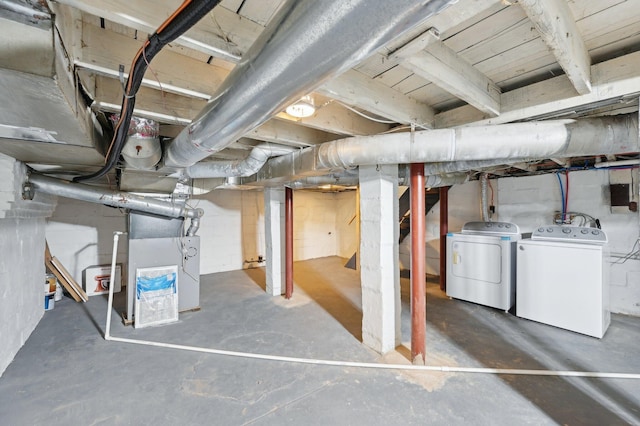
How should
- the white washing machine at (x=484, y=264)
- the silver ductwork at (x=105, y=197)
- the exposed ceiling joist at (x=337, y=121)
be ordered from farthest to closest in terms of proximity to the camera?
the white washing machine at (x=484, y=264) < the silver ductwork at (x=105, y=197) < the exposed ceiling joist at (x=337, y=121)

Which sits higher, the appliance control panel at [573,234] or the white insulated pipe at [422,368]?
the appliance control panel at [573,234]

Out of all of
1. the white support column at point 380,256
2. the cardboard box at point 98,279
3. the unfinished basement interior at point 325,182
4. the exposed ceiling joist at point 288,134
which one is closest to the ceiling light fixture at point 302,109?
the unfinished basement interior at point 325,182

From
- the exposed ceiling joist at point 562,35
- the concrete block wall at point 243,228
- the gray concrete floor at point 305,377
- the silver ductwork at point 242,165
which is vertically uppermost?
the exposed ceiling joist at point 562,35

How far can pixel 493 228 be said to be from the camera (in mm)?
3488

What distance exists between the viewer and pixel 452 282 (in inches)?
143

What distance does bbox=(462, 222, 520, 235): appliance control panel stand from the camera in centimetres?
335

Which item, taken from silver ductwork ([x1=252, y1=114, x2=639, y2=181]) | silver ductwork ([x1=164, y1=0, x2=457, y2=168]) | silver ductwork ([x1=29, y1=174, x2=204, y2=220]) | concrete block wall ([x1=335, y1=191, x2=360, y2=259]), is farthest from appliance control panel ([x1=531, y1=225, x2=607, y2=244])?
silver ductwork ([x1=29, y1=174, x2=204, y2=220])

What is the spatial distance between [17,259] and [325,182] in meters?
2.98

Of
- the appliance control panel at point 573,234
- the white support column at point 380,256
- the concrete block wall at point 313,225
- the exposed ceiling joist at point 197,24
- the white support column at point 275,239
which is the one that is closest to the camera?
the exposed ceiling joist at point 197,24

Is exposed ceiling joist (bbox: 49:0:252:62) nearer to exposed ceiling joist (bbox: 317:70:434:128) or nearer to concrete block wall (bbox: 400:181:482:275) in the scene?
exposed ceiling joist (bbox: 317:70:434:128)

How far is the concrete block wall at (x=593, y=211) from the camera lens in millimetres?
3025

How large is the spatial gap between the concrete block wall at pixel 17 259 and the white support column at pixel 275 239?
238 centimetres

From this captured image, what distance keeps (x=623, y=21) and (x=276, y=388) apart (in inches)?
102

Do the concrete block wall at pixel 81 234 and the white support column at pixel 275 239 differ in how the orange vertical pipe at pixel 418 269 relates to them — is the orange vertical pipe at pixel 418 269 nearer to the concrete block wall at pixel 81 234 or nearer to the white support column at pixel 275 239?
the white support column at pixel 275 239
